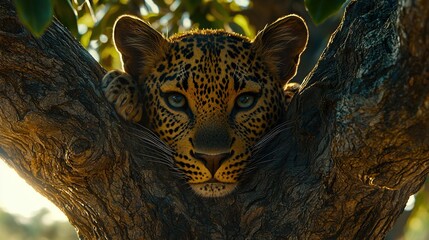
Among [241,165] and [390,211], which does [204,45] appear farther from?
[390,211]

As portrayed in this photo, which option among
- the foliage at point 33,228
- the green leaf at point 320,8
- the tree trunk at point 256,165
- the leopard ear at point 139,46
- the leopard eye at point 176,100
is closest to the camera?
the green leaf at point 320,8

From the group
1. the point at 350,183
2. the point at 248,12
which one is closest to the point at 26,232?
the point at 248,12

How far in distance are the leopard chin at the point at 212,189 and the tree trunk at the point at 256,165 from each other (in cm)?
5

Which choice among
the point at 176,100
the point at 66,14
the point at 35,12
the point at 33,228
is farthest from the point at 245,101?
the point at 33,228

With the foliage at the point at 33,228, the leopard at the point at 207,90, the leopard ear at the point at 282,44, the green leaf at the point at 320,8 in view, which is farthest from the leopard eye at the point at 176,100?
the foliage at the point at 33,228

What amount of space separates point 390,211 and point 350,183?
0.32 m

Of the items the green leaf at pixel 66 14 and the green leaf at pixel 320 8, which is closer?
the green leaf at pixel 320 8

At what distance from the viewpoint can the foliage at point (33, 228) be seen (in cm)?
2203

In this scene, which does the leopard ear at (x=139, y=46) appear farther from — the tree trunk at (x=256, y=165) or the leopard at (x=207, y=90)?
the tree trunk at (x=256, y=165)

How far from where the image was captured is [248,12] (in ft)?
28.0

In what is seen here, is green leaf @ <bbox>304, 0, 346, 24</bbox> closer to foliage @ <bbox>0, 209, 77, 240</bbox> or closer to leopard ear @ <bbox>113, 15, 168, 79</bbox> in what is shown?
leopard ear @ <bbox>113, 15, 168, 79</bbox>

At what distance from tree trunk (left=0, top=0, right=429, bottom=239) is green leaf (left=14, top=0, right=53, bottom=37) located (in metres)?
1.30

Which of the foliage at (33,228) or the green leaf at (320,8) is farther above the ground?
the green leaf at (320,8)

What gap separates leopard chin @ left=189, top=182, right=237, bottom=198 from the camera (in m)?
5.09
